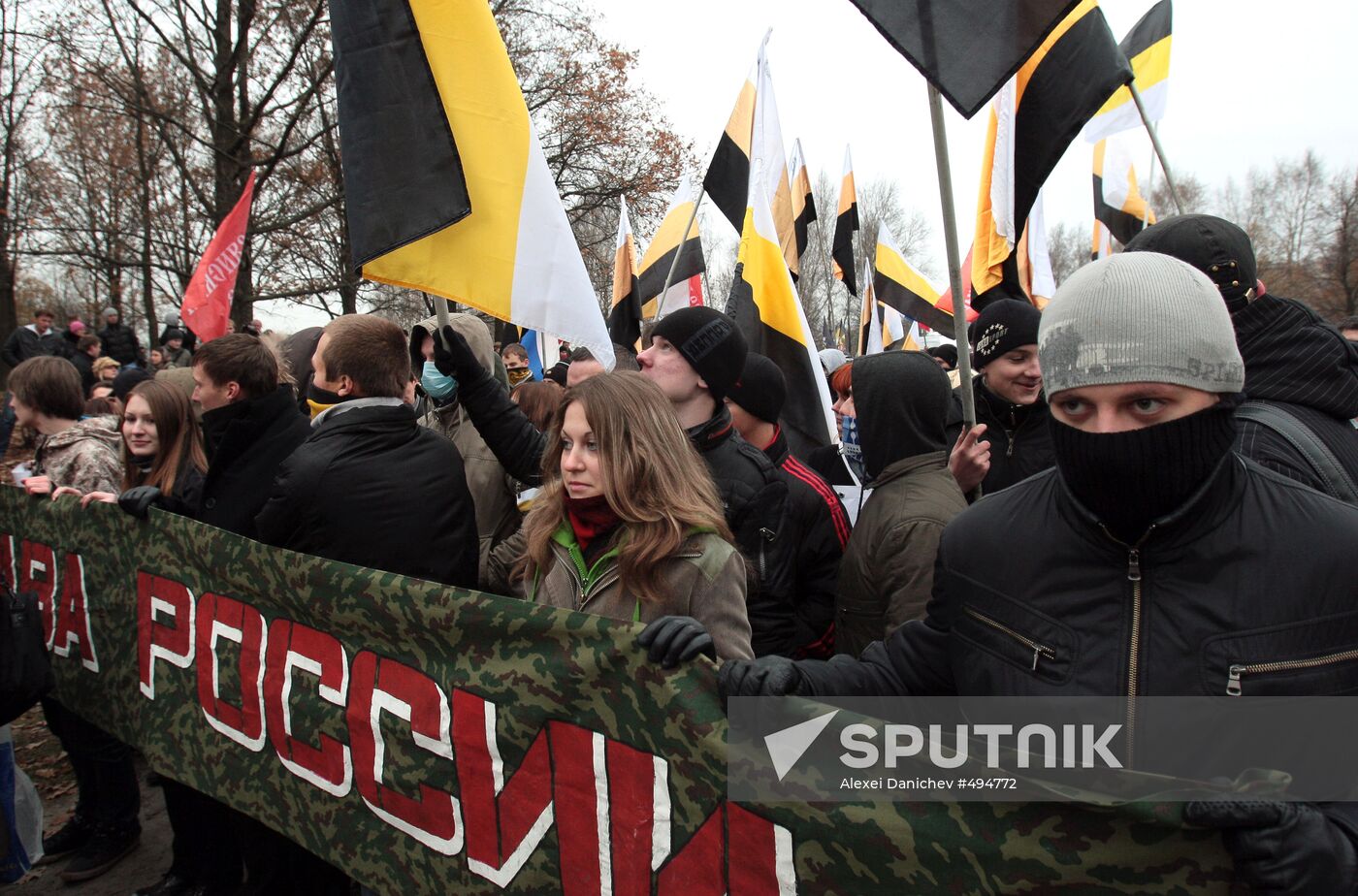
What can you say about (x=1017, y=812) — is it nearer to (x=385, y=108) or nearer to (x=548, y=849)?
(x=548, y=849)

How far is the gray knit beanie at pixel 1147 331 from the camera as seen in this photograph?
143 cm

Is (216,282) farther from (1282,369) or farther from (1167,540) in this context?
(1167,540)

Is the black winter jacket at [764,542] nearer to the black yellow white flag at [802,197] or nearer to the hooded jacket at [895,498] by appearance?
the hooded jacket at [895,498]

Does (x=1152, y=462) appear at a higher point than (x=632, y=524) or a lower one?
higher

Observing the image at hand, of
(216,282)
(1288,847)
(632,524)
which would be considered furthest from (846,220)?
(1288,847)

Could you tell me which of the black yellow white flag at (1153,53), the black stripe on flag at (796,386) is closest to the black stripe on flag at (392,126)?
the black stripe on flag at (796,386)

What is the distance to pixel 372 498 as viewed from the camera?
299 centimetres

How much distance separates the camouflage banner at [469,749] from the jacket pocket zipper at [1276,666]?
0.22 meters

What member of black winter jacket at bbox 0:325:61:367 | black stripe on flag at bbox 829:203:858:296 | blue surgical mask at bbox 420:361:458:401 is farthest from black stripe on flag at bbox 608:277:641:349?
black winter jacket at bbox 0:325:61:367

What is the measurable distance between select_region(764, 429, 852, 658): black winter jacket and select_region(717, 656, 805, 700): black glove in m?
1.29

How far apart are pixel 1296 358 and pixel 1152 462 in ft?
3.39

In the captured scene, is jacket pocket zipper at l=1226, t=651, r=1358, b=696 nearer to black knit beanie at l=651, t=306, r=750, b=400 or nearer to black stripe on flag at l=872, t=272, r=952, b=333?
black knit beanie at l=651, t=306, r=750, b=400

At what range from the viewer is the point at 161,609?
131 inches

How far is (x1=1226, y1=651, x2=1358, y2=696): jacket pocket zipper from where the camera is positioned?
1.38 m
